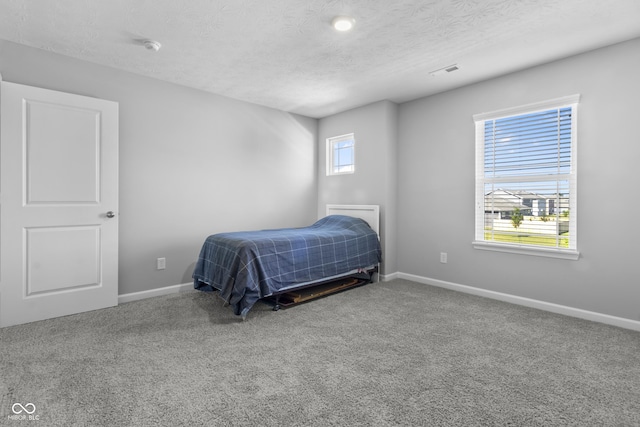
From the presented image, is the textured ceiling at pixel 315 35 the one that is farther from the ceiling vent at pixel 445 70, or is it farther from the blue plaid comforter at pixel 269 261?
the blue plaid comforter at pixel 269 261

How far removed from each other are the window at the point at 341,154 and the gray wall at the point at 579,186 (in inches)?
29.5

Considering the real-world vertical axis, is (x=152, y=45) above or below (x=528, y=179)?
above

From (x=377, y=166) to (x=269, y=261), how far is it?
2052 millimetres

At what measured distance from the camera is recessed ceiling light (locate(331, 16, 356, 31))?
7.47 ft

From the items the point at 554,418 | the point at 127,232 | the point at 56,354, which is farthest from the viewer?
the point at 127,232

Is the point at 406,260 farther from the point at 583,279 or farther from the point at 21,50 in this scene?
the point at 21,50

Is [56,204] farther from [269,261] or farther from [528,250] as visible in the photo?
[528,250]

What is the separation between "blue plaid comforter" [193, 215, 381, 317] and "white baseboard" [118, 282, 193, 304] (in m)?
0.42

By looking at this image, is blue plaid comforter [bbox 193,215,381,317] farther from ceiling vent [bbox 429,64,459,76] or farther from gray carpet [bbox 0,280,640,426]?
ceiling vent [bbox 429,64,459,76]

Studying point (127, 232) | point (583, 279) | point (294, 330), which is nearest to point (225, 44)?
point (127, 232)

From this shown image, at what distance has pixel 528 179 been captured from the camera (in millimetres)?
3152

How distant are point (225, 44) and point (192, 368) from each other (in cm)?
242

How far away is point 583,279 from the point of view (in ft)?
9.20

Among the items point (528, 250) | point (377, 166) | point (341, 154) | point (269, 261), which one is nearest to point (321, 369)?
point (269, 261)
